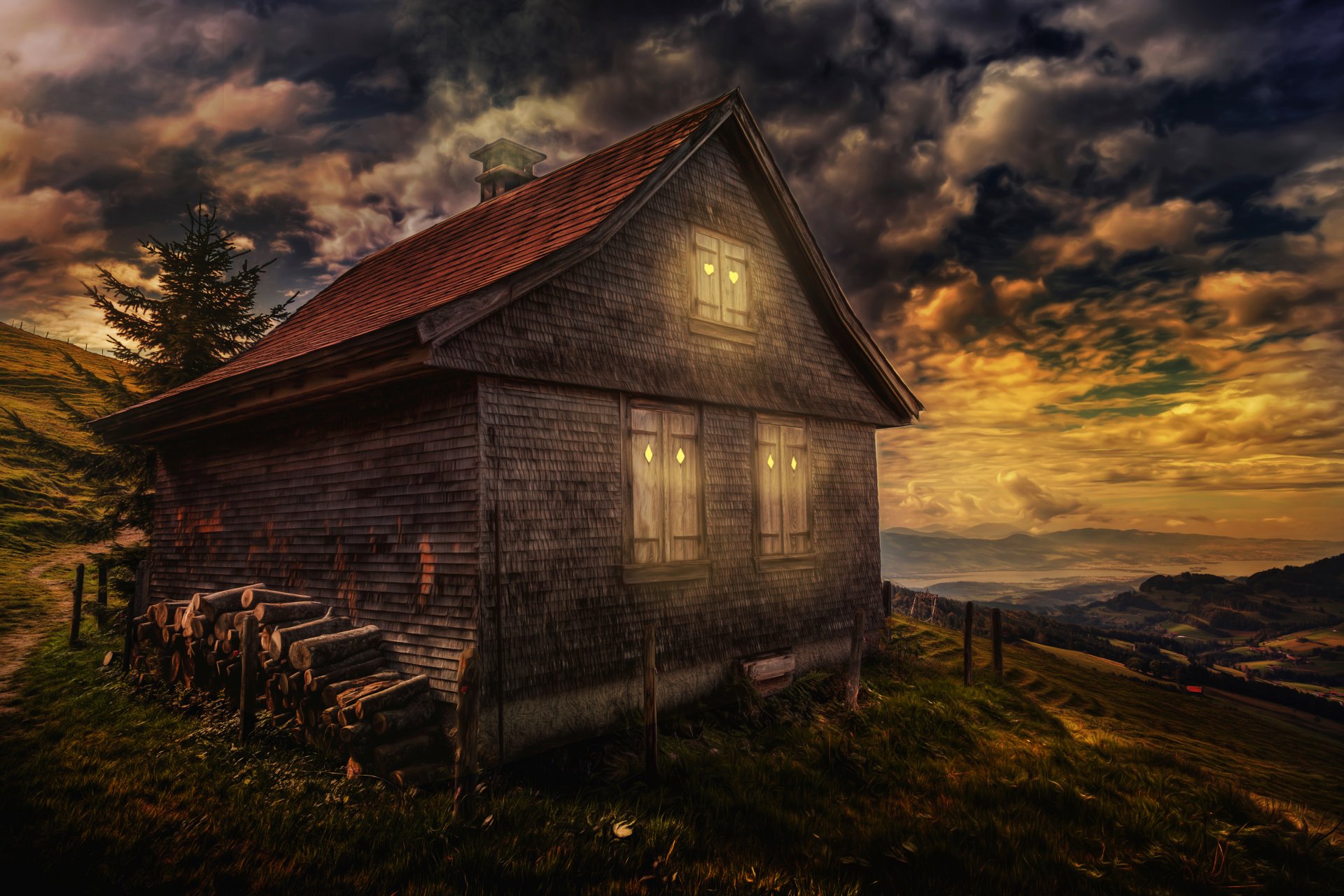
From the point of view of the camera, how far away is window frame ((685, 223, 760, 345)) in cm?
996

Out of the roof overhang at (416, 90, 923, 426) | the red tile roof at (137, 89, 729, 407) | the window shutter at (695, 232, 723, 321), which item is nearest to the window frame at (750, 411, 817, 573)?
the window shutter at (695, 232, 723, 321)

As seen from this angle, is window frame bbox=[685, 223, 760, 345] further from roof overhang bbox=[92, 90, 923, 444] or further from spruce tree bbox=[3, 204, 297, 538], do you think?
spruce tree bbox=[3, 204, 297, 538]

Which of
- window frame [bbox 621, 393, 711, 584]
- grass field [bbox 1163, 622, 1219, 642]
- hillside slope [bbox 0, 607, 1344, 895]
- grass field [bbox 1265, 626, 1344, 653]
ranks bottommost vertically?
grass field [bbox 1163, 622, 1219, 642]

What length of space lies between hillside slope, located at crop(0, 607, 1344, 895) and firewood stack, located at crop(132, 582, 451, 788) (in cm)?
30

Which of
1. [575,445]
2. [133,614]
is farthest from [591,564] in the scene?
[133,614]

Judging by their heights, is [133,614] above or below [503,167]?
below

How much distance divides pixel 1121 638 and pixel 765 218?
60.9m

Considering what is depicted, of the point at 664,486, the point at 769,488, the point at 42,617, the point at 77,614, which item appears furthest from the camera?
the point at 42,617

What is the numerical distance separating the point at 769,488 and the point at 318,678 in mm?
6682

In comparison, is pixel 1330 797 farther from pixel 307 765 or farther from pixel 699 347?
pixel 307 765

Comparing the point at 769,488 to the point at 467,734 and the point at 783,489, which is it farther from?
the point at 467,734

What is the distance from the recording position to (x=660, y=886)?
4621mm

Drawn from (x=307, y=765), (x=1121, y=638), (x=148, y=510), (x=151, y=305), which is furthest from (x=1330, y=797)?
(x=1121, y=638)

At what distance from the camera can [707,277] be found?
33.8 ft
